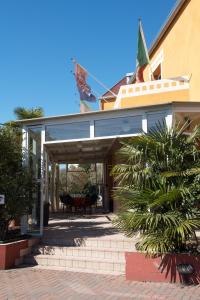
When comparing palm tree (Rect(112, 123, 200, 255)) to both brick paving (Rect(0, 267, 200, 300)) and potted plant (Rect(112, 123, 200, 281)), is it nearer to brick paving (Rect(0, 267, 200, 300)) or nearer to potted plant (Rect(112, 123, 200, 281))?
potted plant (Rect(112, 123, 200, 281))

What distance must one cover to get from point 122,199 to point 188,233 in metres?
1.62

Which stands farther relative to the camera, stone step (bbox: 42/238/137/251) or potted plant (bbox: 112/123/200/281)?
stone step (bbox: 42/238/137/251)

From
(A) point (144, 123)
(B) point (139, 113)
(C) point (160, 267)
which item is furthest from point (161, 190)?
(B) point (139, 113)

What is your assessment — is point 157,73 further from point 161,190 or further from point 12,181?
point 161,190

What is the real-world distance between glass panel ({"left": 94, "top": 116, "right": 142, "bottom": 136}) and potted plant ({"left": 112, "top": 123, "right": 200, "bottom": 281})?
2434 mm

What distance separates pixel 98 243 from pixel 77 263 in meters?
0.88

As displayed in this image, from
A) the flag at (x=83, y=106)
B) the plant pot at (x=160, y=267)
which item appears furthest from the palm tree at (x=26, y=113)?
the plant pot at (x=160, y=267)

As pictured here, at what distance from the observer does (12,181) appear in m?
10.3

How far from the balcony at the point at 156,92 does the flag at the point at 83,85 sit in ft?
16.8

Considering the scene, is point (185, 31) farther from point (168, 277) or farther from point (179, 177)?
point (168, 277)

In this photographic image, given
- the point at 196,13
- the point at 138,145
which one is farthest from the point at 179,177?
the point at 196,13

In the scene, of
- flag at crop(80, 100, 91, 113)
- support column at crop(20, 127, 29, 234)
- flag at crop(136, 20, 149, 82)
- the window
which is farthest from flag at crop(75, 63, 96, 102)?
support column at crop(20, 127, 29, 234)

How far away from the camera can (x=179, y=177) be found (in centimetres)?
820

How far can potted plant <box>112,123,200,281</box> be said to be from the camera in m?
7.80
